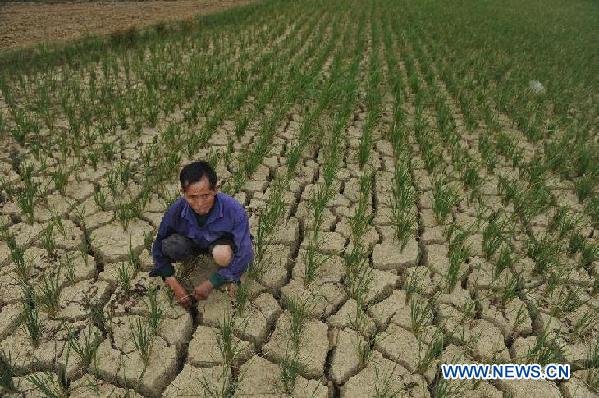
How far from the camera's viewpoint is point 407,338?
229cm

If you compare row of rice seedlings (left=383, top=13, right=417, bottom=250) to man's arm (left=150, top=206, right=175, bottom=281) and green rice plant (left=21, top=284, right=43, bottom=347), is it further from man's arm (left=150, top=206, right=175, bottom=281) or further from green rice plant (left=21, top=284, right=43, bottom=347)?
green rice plant (left=21, top=284, right=43, bottom=347)

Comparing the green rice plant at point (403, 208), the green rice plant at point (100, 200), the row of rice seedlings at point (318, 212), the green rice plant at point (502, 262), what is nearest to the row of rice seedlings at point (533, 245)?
the green rice plant at point (502, 262)

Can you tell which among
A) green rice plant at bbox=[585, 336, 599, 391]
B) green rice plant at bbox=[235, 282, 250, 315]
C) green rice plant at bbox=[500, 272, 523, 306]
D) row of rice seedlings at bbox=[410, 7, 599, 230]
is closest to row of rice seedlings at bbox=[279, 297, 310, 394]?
green rice plant at bbox=[235, 282, 250, 315]

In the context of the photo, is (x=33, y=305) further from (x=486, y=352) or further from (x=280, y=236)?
(x=486, y=352)

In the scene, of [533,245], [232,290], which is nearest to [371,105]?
[533,245]

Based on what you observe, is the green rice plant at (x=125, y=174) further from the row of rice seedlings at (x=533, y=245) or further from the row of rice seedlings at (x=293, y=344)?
the row of rice seedlings at (x=533, y=245)

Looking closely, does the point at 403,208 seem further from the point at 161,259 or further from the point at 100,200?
the point at 100,200

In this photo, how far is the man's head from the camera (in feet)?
6.87

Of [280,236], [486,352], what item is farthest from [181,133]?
[486,352]

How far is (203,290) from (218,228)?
1.07 ft

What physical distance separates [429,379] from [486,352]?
1.23 feet

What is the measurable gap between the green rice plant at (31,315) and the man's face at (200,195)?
2.83 ft

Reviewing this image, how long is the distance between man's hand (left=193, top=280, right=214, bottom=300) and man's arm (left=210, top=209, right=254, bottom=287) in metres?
0.03

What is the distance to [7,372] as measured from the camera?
1878mm
